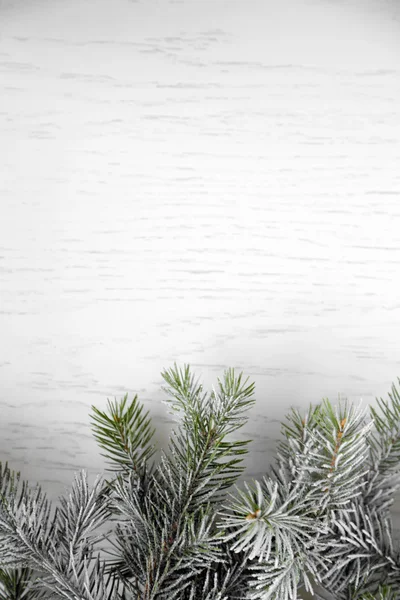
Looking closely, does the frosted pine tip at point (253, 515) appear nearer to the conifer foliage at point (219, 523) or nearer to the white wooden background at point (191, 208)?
the conifer foliage at point (219, 523)

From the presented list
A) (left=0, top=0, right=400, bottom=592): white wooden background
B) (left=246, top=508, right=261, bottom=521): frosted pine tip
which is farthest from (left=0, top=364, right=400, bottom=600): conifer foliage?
(left=0, top=0, right=400, bottom=592): white wooden background

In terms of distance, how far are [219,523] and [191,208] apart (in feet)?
1.45

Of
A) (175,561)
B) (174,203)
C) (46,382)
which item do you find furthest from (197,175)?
(175,561)

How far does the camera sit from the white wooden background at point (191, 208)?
Answer: 690 mm

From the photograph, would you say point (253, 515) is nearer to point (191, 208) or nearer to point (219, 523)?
point (219, 523)

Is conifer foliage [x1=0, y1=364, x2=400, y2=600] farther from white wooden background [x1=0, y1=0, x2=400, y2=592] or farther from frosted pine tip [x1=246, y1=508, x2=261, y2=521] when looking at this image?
white wooden background [x1=0, y1=0, x2=400, y2=592]

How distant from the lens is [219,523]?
481 mm

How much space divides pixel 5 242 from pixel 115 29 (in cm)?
38

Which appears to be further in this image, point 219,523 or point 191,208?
point 191,208

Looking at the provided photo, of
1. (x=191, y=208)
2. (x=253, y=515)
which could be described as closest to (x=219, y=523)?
(x=253, y=515)

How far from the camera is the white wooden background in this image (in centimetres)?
69

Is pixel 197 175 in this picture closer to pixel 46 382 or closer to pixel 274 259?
pixel 274 259

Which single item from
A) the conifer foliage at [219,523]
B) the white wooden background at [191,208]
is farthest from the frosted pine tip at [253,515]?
the white wooden background at [191,208]

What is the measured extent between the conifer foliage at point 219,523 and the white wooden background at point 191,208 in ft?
0.48
